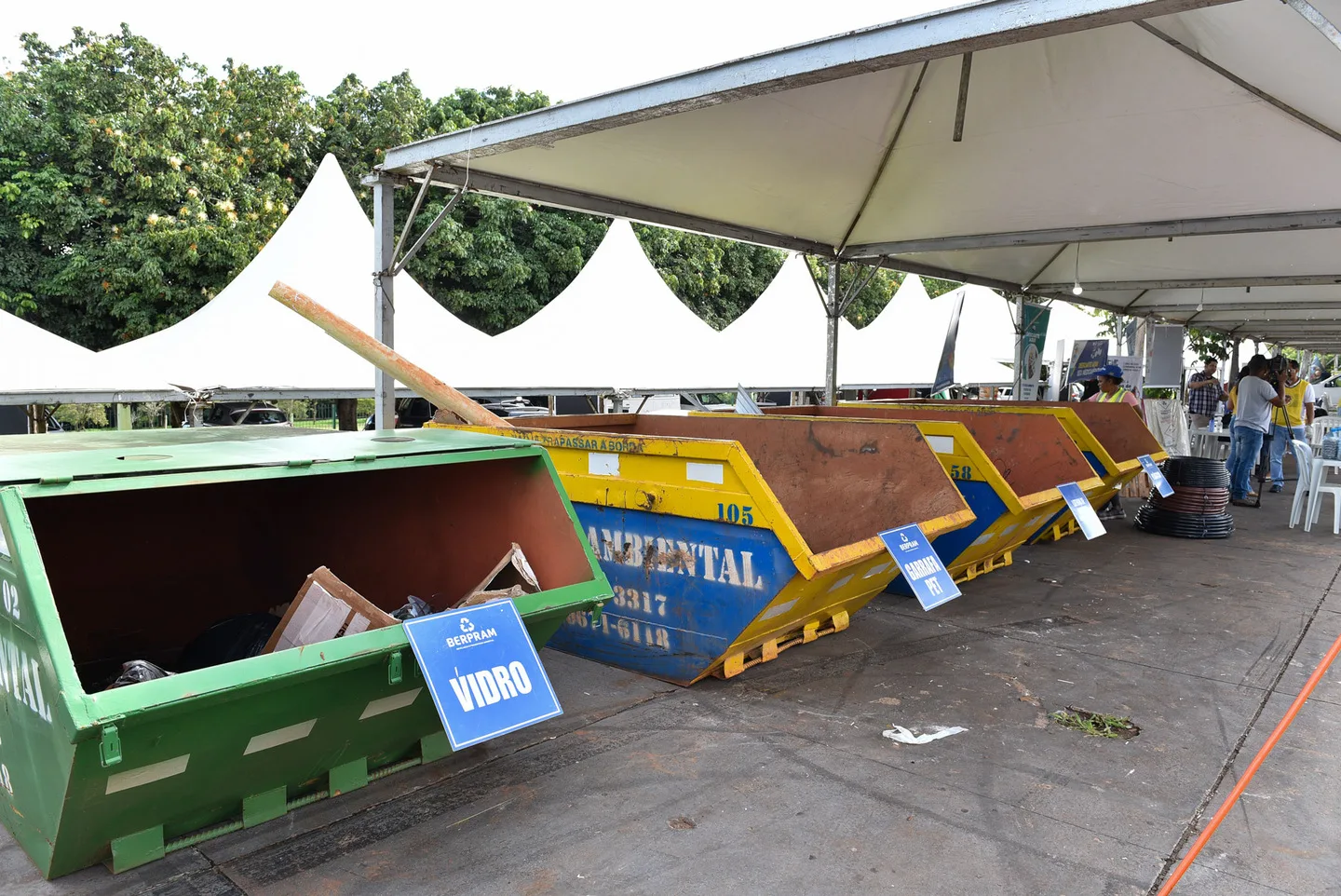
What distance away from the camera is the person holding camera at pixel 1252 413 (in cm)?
1112

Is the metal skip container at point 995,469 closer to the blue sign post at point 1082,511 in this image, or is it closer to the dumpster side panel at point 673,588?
the blue sign post at point 1082,511

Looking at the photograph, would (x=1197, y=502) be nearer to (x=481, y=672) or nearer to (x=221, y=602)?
(x=481, y=672)

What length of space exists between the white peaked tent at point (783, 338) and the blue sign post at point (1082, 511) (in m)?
9.22

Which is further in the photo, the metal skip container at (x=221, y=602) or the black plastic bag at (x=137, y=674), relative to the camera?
the black plastic bag at (x=137, y=674)

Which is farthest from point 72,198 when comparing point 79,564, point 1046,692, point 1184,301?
point 1184,301

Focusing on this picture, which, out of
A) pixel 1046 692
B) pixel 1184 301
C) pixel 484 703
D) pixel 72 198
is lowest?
pixel 1046 692

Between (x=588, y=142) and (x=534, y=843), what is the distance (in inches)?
183

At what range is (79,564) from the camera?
146 inches

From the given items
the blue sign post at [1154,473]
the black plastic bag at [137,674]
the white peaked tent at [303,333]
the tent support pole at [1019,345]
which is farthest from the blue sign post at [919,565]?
the tent support pole at [1019,345]

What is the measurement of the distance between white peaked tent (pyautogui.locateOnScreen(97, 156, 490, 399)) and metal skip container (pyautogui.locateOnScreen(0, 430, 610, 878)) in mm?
5862

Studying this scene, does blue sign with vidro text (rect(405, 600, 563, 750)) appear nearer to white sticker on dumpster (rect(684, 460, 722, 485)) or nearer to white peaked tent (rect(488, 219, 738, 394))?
white sticker on dumpster (rect(684, 460, 722, 485))

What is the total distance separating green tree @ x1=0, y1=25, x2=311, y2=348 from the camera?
56.3 feet

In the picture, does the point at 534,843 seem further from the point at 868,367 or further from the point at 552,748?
the point at 868,367

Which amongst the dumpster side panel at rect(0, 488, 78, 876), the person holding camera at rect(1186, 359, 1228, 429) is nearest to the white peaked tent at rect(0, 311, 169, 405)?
the dumpster side panel at rect(0, 488, 78, 876)
